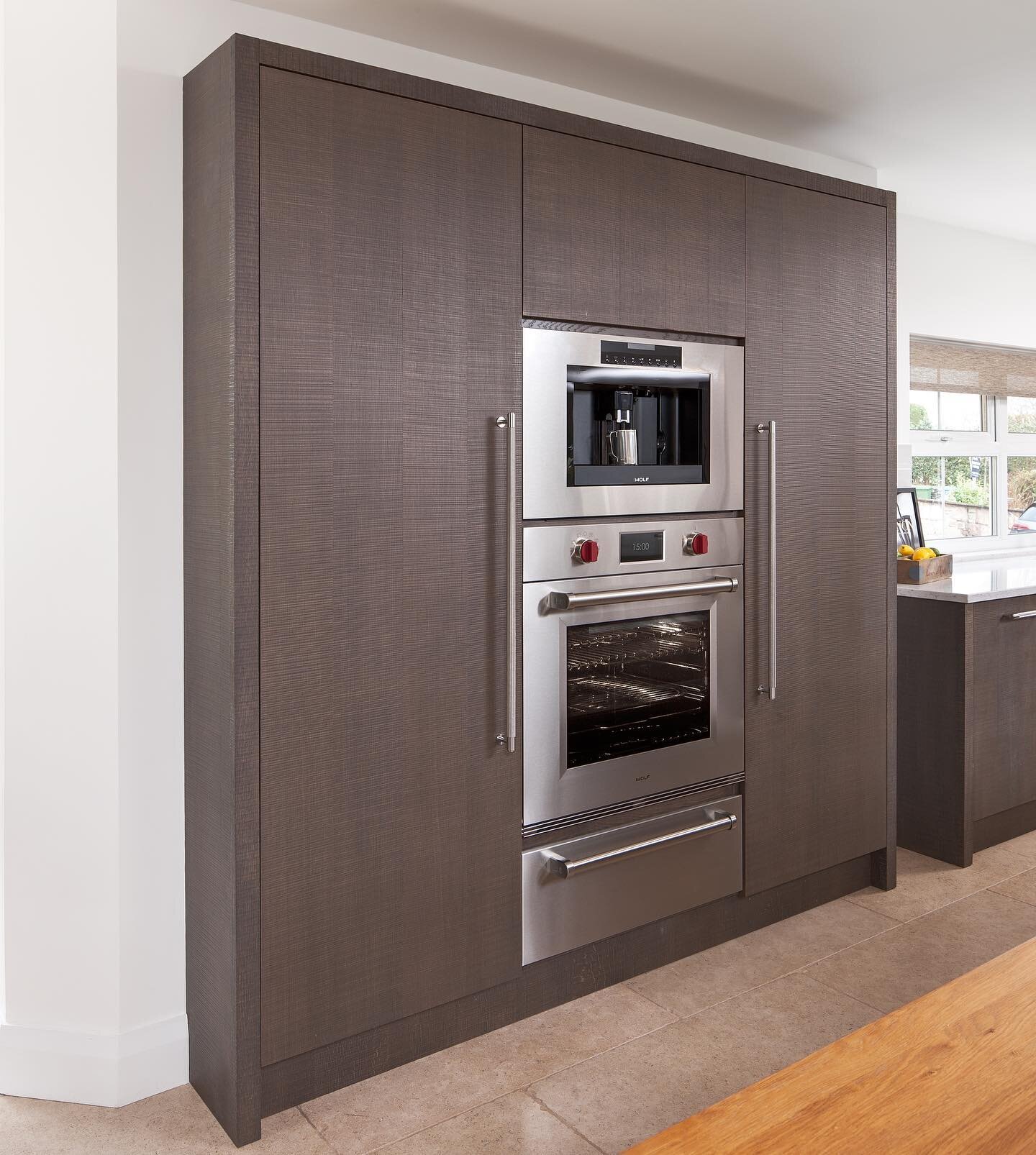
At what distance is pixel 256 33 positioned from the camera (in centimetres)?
233

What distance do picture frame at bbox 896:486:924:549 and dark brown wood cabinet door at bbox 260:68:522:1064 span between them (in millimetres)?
2384

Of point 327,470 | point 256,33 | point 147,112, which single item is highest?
point 256,33

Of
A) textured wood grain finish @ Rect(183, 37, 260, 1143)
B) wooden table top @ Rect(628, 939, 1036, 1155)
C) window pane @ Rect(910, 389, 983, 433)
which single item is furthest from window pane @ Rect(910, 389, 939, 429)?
wooden table top @ Rect(628, 939, 1036, 1155)

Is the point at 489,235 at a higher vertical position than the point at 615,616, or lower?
higher

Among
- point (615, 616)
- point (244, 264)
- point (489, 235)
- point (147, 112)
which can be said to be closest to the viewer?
point (244, 264)

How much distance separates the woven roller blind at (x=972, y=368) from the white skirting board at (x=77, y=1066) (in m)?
3.92

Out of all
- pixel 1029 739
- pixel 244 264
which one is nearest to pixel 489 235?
→ pixel 244 264

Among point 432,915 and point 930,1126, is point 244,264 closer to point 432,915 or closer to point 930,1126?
point 432,915

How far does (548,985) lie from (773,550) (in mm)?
1306

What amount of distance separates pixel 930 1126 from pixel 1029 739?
113 inches

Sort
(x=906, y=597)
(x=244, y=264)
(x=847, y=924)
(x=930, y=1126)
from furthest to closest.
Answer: (x=906, y=597), (x=847, y=924), (x=244, y=264), (x=930, y=1126)

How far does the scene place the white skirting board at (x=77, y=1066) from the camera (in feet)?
7.23

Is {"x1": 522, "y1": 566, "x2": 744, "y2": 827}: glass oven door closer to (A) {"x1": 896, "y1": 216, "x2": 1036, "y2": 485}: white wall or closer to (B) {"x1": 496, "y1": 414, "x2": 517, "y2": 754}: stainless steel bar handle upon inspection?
(B) {"x1": 496, "y1": 414, "x2": 517, "y2": 754}: stainless steel bar handle

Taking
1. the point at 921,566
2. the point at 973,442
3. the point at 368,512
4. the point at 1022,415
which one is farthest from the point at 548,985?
the point at 1022,415
